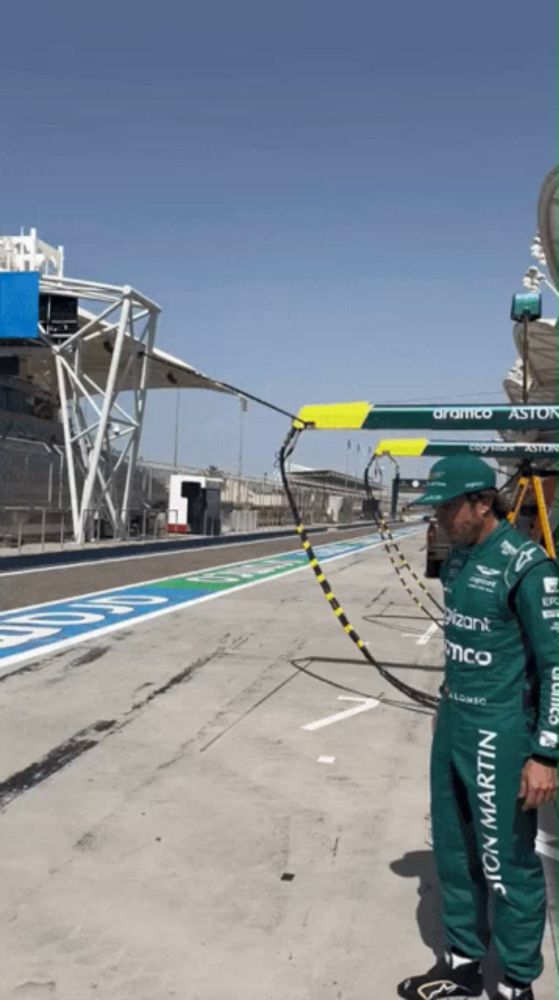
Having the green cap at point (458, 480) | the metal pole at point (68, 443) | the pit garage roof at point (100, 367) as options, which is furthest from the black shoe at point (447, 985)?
the pit garage roof at point (100, 367)

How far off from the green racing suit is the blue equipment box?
26.5 m

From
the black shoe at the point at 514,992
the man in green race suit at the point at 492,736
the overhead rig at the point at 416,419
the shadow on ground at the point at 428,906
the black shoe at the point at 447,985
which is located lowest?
the shadow on ground at the point at 428,906

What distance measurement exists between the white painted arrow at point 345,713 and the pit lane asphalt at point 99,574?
749cm

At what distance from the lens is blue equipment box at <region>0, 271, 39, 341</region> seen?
2756 cm

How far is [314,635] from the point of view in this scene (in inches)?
461

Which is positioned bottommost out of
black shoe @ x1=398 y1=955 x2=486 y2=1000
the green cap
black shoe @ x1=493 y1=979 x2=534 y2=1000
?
black shoe @ x1=398 y1=955 x2=486 y2=1000

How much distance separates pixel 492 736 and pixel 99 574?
18.6 meters

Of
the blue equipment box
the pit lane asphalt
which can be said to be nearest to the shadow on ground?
the pit lane asphalt

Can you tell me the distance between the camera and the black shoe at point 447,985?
3045mm

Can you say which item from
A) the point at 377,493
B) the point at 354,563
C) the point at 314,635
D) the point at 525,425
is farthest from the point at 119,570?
the point at 377,493

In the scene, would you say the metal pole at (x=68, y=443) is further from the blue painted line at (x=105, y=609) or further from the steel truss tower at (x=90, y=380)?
the blue painted line at (x=105, y=609)

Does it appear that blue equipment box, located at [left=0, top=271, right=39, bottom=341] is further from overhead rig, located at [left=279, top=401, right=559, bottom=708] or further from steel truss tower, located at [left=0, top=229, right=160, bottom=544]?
overhead rig, located at [left=279, top=401, right=559, bottom=708]

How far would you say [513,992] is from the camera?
294 cm

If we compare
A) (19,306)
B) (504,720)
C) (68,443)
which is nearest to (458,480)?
(504,720)
